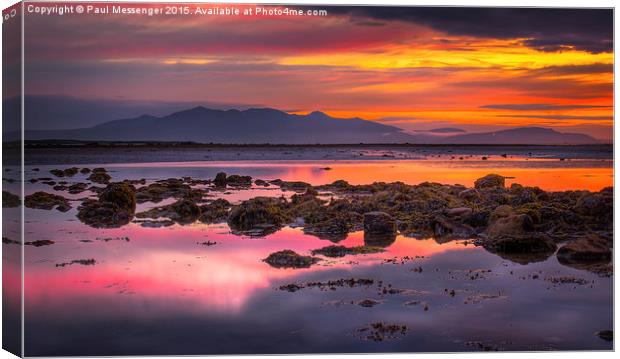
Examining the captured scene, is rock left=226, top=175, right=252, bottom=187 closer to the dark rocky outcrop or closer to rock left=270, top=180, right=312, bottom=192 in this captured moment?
rock left=270, top=180, right=312, bottom=192

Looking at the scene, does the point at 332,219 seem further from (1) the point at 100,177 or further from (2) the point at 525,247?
(1) the point at 100,177

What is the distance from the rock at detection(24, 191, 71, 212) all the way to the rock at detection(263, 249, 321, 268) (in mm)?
5090

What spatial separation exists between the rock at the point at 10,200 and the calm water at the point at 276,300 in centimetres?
77

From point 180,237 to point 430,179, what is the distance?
691cm

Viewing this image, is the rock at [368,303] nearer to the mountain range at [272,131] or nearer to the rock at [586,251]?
the mountain range at [272,131]

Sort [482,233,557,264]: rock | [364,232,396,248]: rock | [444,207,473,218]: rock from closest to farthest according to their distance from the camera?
[482,233,557,264]: rock, [364,232,396,248]: rock, [444,207,473,218]: rock

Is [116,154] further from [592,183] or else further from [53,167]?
[592,183]

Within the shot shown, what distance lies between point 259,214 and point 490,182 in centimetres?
652

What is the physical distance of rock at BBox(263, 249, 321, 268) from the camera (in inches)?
723

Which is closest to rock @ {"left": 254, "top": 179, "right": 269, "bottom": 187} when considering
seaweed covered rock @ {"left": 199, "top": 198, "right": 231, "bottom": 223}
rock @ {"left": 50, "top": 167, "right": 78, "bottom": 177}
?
seaweed covered rock @ {"left": 199, "top": 198, "right": 231, "bottom": 223}

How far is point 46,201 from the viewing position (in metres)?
19.9

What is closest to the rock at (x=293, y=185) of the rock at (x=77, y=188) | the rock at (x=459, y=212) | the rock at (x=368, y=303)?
the rock at (x=459, y=212)

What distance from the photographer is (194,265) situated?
720 inches

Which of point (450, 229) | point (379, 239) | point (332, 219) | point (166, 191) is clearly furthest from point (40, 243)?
point (450, 229)
